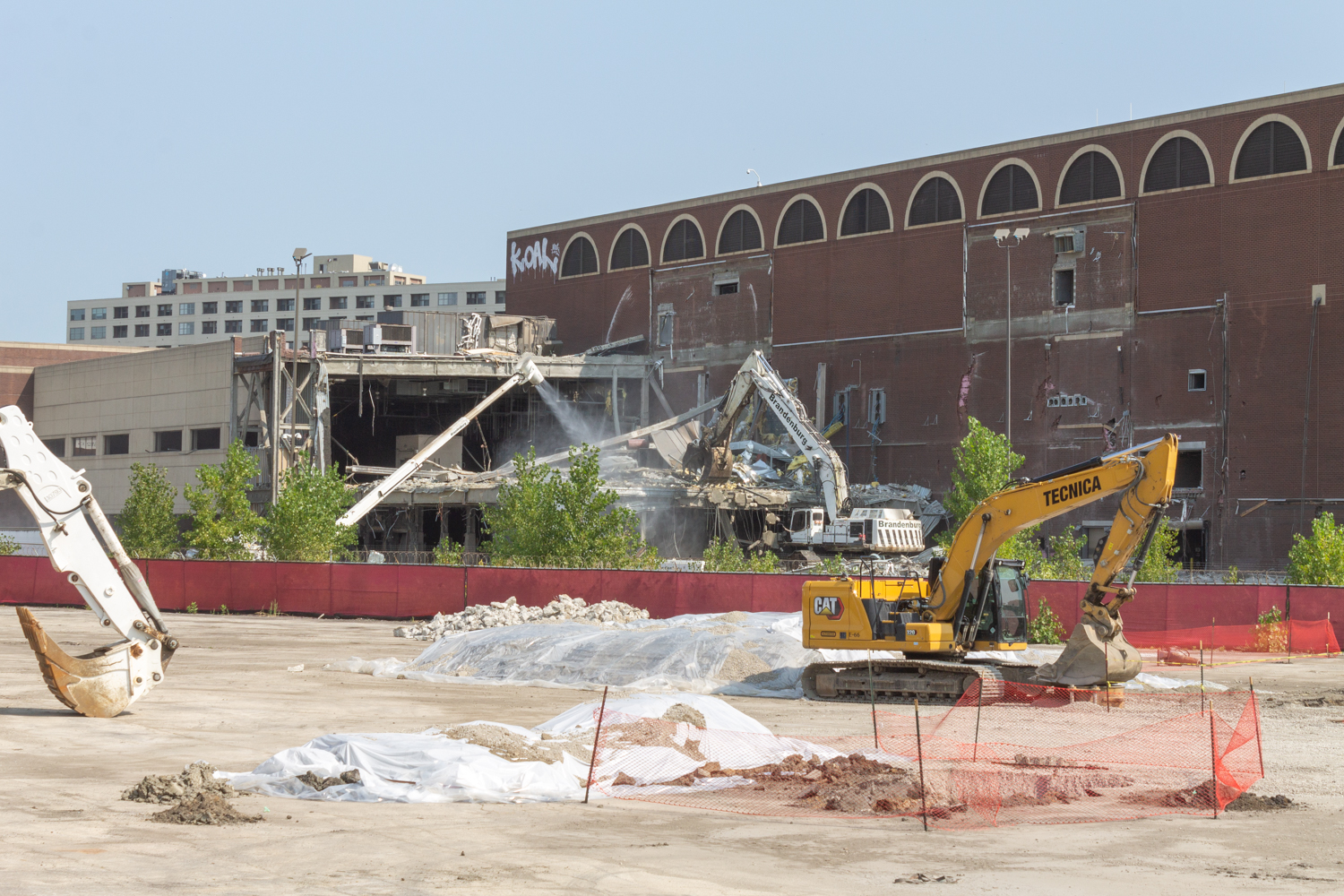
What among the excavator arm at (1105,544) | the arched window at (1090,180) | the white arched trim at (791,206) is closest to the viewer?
the excavator arm at (1105,544)

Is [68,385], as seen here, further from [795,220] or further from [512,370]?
[795,220]

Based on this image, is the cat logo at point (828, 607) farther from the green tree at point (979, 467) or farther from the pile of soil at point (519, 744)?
the green tree at point (979, 467)

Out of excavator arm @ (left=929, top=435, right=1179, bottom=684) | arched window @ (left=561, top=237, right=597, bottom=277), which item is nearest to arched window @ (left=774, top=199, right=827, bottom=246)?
arched window @ (left=561, top=237, right=597, bottom=277)

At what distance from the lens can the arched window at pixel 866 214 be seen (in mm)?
61219

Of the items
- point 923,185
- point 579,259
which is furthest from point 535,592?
point 579,259

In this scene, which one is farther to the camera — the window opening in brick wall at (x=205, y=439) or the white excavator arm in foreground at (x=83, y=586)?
the window opening in brick wall at (x=205, y=439)

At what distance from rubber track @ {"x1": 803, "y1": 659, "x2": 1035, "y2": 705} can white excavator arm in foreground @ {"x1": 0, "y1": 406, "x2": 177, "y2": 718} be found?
33.9 ft

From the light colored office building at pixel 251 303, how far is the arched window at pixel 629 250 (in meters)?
80.1

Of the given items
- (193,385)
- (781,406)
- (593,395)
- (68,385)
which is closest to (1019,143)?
(781,406)

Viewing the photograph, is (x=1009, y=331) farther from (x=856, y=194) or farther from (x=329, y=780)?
(x=329, y=780)

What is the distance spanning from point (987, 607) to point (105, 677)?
1274 cm

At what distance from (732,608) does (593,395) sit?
35.6 m

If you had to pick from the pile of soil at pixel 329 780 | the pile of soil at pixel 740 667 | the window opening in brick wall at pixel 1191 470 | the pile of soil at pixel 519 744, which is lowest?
the pile of soil at pixel 740 667

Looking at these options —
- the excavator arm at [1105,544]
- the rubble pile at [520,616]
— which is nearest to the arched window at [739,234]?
the rubble pile at [520,616]
